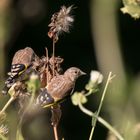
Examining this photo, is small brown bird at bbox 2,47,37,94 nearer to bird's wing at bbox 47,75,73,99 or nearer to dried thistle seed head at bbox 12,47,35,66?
dried thistle seed head at bbox 12,47,35,66

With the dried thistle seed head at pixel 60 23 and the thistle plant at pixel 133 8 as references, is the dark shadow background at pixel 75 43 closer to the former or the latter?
the dried thistle seed head at pixel 60 23

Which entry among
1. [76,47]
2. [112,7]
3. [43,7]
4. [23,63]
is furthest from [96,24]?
[76,47]

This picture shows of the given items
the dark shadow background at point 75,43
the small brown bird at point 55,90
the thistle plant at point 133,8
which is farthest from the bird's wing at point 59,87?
the dark shadow background at point 75,43

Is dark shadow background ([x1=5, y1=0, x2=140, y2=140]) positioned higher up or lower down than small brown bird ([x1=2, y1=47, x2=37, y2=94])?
lower down

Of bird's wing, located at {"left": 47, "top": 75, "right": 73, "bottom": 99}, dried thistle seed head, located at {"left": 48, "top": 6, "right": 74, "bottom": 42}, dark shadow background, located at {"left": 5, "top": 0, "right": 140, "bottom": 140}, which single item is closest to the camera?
bird's wing, located at {"left": 47, "top": 75, "right": 73, "bottom": 99}

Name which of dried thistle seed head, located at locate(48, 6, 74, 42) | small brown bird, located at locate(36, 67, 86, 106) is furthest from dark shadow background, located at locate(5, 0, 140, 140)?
small brown bird, located at locate(36, 67, 86, 106)

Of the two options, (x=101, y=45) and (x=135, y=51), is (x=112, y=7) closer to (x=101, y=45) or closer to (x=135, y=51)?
(x=101, y=45)
